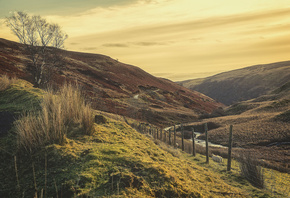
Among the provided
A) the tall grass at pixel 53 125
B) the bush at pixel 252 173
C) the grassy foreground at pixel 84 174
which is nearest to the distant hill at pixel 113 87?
the bush at pixel 252 173

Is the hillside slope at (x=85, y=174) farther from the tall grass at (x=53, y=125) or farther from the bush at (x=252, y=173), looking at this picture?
the bush at (x=252, y=173)

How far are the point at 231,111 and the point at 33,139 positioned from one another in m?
55.3

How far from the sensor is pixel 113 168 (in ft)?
14.8

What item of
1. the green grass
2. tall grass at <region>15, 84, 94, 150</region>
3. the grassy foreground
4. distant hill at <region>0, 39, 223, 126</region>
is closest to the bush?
the grassy foreground

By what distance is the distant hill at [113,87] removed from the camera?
37844 mm

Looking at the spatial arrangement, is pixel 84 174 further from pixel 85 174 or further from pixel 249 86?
pixel 249 86

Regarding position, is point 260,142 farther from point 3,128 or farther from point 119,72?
point 119,72

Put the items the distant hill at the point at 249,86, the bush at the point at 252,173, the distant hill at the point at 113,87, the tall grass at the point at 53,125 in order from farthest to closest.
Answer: the distant hill at the point at 249,86 < the distant hill at the point at 113,87 < the bush at the point at 252,173 < the tall grass at the point at 53,125

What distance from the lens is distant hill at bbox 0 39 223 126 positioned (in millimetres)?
37844

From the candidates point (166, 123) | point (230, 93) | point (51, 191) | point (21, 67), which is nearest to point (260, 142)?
point (166, 123)

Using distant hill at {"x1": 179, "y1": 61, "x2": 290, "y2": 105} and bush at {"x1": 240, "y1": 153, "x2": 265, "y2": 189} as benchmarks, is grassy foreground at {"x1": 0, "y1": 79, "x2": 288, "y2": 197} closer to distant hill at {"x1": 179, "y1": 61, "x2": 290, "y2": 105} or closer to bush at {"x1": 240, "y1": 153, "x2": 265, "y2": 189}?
bush at {"x1": 240, "y1": 153, "x2": 265, "y2": 189}

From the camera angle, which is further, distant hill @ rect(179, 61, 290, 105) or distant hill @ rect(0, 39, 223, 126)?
distant hill @ rect(179, 61, 290, 105)

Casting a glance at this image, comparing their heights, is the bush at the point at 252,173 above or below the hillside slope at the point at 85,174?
below

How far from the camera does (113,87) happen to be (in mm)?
50656
